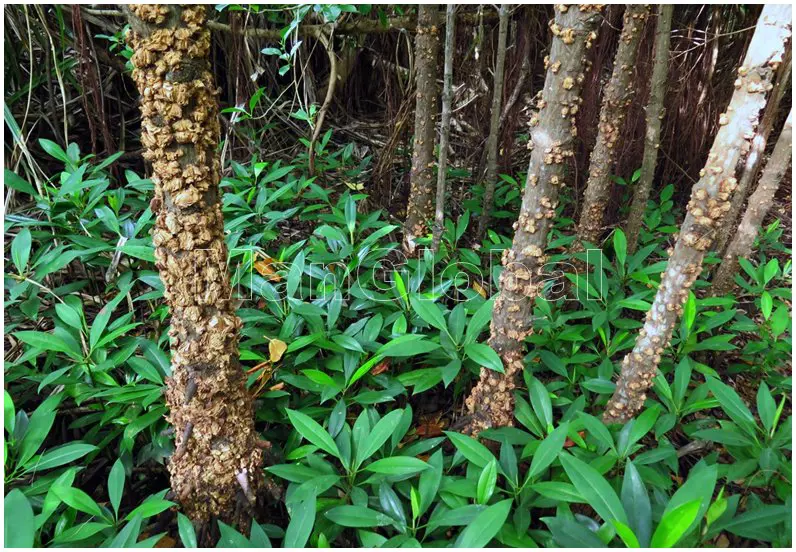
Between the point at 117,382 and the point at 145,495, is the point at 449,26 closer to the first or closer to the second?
the point at 117,382

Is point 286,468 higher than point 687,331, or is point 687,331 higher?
point 687,331

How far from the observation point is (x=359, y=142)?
2.87m

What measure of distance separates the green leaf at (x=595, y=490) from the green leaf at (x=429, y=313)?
46 centimetres

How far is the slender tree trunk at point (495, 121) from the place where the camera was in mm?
1831

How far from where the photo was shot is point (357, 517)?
100 cm

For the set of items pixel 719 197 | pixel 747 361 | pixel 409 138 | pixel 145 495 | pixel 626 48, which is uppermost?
pixel 626 48

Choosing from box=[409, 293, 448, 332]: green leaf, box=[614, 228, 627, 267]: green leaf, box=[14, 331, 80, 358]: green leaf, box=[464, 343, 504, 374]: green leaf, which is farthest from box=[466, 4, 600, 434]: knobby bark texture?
box=[14, 331, 80, 358]: green leaf

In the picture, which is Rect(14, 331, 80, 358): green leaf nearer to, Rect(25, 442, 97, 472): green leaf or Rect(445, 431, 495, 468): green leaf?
Rect(25, 442, 97, 472): green leaf

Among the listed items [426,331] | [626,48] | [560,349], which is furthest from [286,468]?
[626,48]

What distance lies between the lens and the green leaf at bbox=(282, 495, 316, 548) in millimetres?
938

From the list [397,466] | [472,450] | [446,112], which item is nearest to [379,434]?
[397,466]

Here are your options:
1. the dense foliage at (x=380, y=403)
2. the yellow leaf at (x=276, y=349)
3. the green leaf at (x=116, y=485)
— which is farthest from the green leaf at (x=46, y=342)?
the yellow leaf at (x=276, y=349)

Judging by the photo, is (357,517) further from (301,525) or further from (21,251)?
(21,251)

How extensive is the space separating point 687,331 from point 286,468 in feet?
3.47
